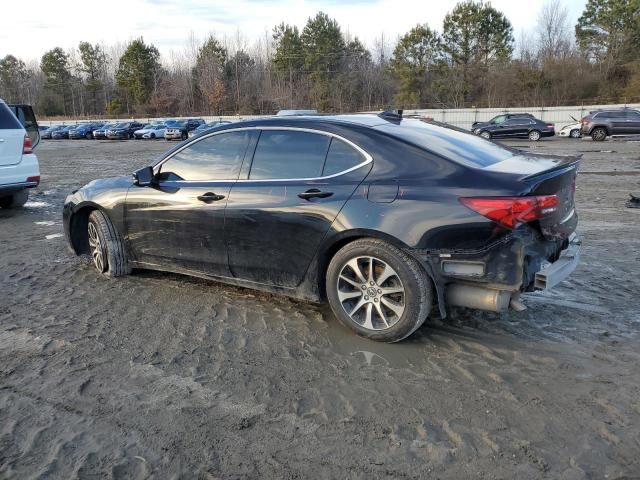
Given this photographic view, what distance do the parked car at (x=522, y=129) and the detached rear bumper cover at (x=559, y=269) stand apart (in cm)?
2617

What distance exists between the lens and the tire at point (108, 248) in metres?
5.34

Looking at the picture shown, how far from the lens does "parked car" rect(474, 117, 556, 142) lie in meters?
28.7

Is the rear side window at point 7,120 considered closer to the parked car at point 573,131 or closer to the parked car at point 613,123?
the parked car at point 613,123

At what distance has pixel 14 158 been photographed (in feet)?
29.4

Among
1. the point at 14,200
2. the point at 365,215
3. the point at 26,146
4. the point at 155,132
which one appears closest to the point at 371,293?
the point at 365,215

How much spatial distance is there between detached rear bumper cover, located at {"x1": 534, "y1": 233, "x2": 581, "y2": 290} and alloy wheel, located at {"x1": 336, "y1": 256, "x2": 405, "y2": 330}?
0.93m

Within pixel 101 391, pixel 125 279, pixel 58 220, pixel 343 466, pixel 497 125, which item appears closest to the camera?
pixel 343 466

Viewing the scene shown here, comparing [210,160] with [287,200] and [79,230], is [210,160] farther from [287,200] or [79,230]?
[79,230]

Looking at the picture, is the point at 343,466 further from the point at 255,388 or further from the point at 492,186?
the point at 492,186

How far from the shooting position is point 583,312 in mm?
4371

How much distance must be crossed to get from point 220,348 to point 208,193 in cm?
140

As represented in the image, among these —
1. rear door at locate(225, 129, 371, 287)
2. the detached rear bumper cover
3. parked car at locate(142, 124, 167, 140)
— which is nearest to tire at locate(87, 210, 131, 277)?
rear door at locate(225, 129, 371, 287)

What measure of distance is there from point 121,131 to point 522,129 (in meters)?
32.6

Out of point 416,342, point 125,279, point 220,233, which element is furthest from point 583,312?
point 125,279
